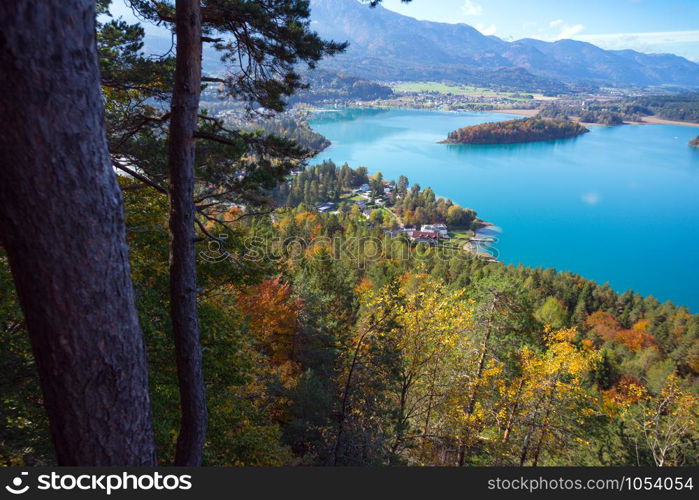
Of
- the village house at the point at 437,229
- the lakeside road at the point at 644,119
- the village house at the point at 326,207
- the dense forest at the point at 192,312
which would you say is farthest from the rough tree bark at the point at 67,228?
the lakeside road at the point at 644,119

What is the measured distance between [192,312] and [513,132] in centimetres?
10375

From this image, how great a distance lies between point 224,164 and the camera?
5.41m

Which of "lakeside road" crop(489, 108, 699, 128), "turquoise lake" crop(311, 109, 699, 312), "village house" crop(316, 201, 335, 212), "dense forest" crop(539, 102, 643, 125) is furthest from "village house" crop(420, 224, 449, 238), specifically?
"lakeside road" crop(489, 108, 699, 128)

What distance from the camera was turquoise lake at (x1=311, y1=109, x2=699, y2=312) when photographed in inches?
1545

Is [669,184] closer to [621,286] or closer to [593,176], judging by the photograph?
[593,176]

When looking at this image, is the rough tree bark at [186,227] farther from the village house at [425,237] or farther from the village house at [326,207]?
the village house at [326,207]

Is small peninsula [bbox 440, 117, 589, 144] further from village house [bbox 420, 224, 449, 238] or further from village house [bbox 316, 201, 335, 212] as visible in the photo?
village house [bbox 420, 224, 449, 238]

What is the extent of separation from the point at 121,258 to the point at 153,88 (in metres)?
4.52

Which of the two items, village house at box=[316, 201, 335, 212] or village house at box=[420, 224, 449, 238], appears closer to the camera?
village house at box=[420, 224, 449, 238]

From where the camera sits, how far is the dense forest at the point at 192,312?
49.0 inches

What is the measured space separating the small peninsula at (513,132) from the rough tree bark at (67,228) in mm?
93493

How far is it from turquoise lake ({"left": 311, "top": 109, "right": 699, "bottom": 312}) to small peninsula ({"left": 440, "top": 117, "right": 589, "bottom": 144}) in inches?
126

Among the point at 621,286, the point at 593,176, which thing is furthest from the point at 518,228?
the point at 593,176

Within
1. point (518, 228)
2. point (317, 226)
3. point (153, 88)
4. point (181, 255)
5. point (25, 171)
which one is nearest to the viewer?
point (25, 171)
